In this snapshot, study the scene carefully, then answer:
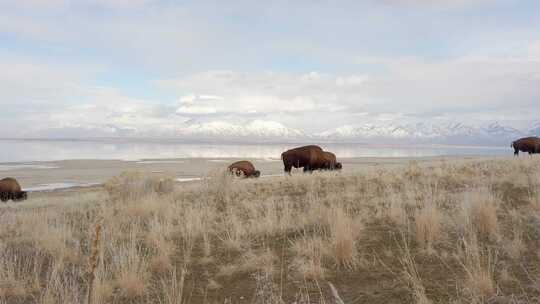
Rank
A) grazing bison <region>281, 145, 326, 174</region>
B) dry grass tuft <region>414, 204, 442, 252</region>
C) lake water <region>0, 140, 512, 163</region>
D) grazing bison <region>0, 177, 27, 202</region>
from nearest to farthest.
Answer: dry grass tuft <region>414, 204, 442, 252</region>
grazing bison <region>0, 177, 27, 202</region>
grazing bison <region>281, 145, 326, 174</region>
lake water <region>0, 140, 512, 163</region>

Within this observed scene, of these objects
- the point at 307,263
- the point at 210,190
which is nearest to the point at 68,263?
the point at 307,263

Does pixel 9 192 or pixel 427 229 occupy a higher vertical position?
pixel 427 229

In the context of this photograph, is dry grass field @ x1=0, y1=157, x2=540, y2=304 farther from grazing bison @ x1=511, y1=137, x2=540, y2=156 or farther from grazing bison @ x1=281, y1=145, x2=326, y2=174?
grazing bison @ x1=511, y1=137, x2=540, y2=156

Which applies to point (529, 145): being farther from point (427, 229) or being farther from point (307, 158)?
point (427, 229)

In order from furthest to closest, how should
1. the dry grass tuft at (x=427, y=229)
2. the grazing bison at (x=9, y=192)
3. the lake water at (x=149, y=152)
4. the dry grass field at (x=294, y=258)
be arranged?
1. the lake water at (x=149, y=152)
2. the grazing bison at (x=9, y=192)
3. the dry grass tuft at (x=427, y=229)
4. the dry grass field at (x=294, y=258)

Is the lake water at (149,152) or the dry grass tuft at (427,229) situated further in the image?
the lake water at (149,152)

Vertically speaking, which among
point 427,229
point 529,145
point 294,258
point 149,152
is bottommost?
point 294,258

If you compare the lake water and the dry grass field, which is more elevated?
the lake water

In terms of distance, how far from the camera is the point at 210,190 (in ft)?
43.3

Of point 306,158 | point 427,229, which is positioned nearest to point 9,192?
point 306,158

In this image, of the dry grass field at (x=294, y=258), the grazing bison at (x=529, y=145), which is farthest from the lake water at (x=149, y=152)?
the dry grass field at (x=294, y=258)

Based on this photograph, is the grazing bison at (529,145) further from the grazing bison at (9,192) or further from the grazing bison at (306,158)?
the grazing bison at (9,192)

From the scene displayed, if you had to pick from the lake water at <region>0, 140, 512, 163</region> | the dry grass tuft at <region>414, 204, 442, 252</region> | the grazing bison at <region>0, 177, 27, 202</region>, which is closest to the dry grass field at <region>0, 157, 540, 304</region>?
the dry grass tuft at <region>414, 204, 442, 252</region>

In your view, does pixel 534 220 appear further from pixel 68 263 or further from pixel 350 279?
pixel 68 263
